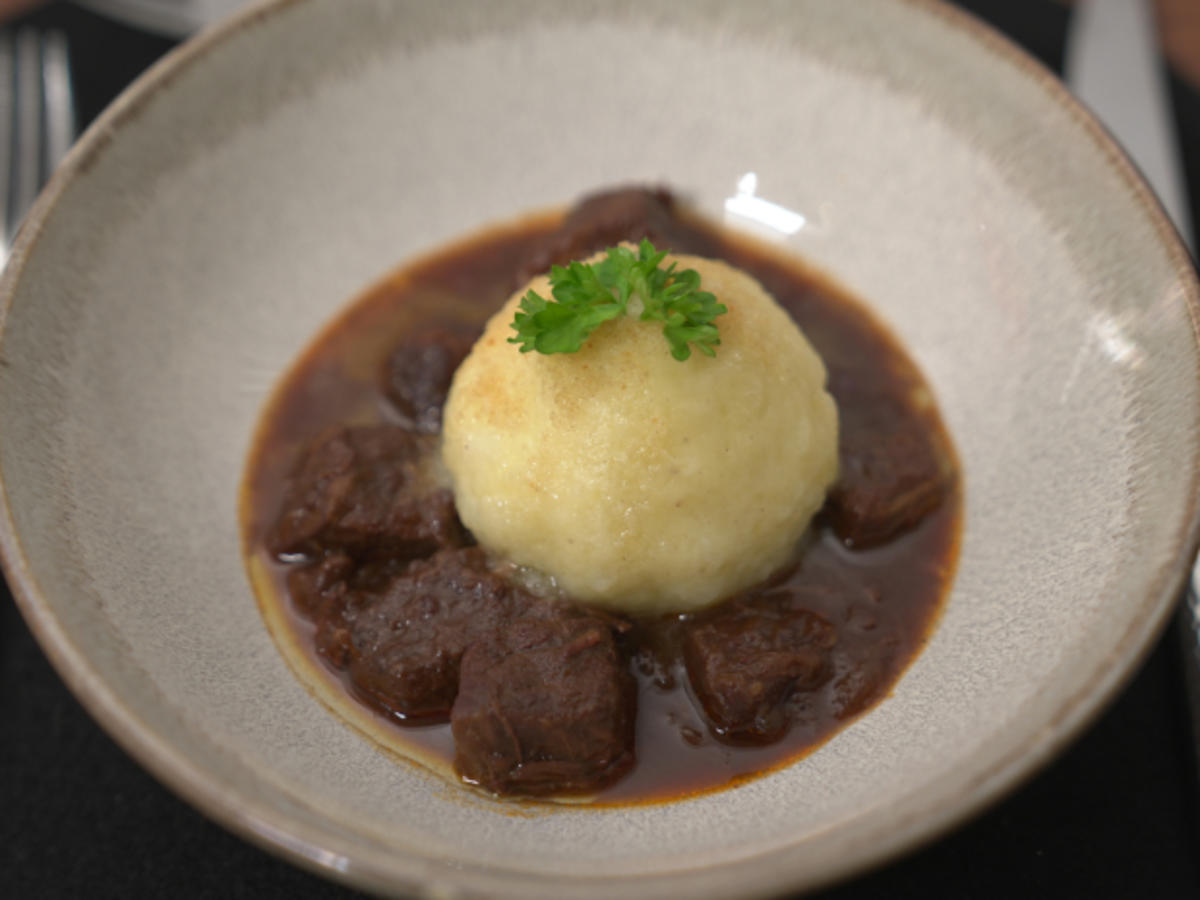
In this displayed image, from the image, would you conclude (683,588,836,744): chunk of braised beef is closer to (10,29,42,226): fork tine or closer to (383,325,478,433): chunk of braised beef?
(383,325,478,433): chunk of braised beef

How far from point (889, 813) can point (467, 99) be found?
308 cm

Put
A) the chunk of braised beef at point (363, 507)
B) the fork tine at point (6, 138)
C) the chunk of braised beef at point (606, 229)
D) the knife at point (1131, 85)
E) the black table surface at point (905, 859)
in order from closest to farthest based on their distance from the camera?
the black table surface at point (905, 859) → the chunk of braised beef at point (363, 507) → the chunk of braised beef at point (606, 229) → the knife at point (1131, 85) → the fork tine at point (6, 138)

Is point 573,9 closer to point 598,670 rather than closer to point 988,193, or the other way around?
point 988,193

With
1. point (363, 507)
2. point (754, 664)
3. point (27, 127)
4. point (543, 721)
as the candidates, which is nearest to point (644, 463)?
point (754, 664)

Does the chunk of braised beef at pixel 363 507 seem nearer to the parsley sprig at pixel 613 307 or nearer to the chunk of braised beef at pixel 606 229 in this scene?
the parsley sprig at pixel 613 307

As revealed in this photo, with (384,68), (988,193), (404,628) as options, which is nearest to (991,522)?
(988,193)

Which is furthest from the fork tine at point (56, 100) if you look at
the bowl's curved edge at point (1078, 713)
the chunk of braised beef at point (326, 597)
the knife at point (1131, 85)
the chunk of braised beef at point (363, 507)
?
the bowl's curved edge at point (1078, 713)

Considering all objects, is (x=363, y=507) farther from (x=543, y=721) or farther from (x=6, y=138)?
(x=6, y=138)

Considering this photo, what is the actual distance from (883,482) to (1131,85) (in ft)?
6.56

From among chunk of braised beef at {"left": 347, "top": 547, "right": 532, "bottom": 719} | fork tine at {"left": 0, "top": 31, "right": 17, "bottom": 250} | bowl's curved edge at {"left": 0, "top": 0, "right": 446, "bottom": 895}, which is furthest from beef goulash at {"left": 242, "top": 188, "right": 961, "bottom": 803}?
fork tine at {"left": 0, "top": 31, "right": 17, "bottom": 250}

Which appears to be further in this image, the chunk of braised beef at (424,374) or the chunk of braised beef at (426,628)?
the chunk of braised beef at (424,374)

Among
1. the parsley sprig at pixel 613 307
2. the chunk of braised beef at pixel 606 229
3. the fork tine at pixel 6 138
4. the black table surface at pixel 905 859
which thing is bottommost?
the black table surface at pixel 905 859

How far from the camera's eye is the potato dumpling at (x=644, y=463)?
2.86 m

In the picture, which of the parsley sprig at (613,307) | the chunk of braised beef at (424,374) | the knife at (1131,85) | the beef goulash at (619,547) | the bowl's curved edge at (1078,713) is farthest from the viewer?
the knife at (1131,85)
